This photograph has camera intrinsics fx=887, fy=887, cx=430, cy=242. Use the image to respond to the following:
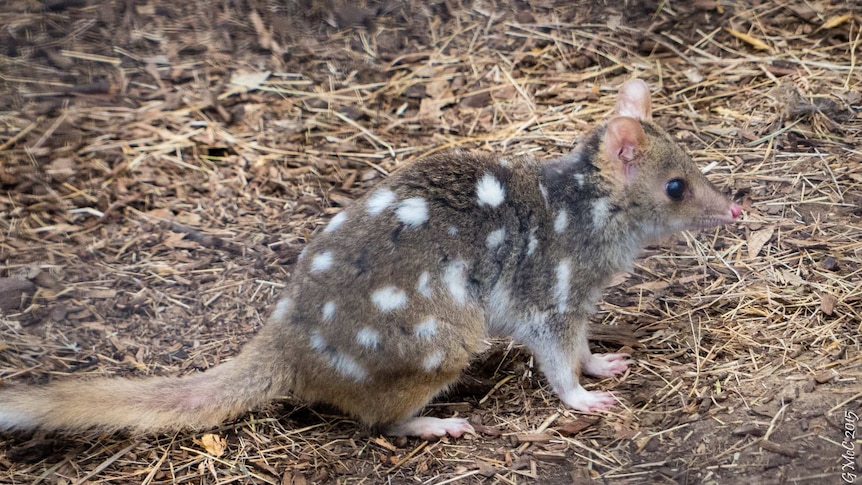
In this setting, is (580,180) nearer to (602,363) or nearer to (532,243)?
(532,243)

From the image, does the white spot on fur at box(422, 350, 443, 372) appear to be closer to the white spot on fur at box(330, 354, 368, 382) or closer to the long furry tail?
the white spot on fur at box(330, 354, 368, 382)

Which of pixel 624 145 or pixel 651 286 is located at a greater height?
pixel 624 145

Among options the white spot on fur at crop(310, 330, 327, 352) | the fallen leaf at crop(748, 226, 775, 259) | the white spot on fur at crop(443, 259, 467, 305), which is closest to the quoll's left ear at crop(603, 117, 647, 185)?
the white spot on fur at crop(443, 259, 467, 305)

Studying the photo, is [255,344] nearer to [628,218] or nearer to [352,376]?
[352,376]

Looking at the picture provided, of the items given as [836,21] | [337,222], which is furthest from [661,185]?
[836,21]

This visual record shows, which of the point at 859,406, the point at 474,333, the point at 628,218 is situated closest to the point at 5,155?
the point at 474,333

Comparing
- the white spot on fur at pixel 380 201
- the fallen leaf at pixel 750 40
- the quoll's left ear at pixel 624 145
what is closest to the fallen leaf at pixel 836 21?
the fallen leaf at pixel 750 40
